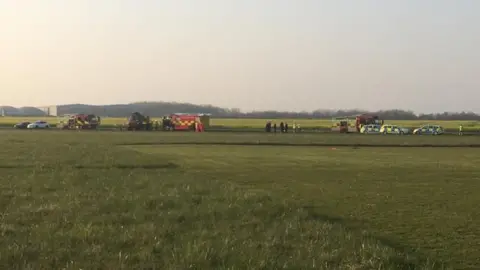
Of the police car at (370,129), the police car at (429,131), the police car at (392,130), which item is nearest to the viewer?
the police car at (392,130)

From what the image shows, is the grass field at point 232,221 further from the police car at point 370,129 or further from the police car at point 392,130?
the police car at point 370,129

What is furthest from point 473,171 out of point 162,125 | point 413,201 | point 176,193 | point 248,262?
point 162,125

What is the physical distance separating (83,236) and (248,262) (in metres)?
2.86

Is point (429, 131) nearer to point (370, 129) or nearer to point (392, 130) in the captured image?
point (392, 130)

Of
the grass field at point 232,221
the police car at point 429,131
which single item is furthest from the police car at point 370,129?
the grass field at point 232,221

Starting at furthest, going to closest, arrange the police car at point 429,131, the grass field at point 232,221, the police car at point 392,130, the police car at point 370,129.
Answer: the police car at point 370,129 → the police car at point 429,131 → the police car at point 392,130 → the grass field at point 232,221

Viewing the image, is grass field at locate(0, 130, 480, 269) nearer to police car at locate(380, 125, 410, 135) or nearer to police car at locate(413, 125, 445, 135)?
police car at locate(380, 125, 410, 135)

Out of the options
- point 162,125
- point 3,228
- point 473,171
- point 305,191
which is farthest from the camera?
point 162,125

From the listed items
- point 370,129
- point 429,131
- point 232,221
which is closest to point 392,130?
point 370,129

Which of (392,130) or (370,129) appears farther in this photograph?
(370,129)

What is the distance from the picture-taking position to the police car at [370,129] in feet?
274

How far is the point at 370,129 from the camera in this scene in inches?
3329

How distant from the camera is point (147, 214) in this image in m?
11.2

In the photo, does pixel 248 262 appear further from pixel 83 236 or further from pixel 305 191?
pixel 305 191
